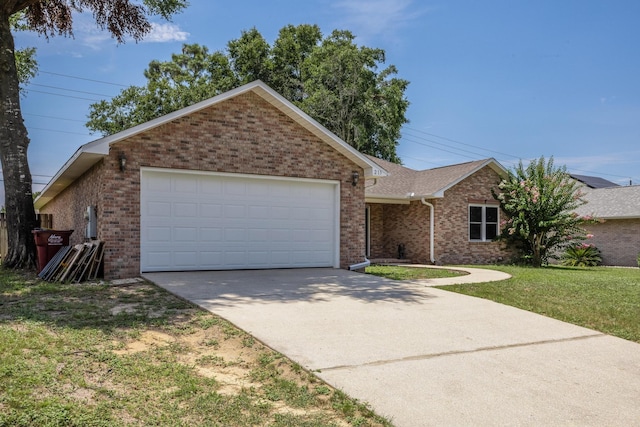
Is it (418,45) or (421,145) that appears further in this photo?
(421,145)

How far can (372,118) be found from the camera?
32656 millimetres

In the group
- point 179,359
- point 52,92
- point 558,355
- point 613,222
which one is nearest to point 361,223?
point 558,355

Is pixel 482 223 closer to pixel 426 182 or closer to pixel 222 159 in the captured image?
pixel 426 182

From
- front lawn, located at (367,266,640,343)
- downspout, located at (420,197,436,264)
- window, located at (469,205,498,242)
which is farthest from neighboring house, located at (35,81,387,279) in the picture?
window, located at (469,205,498,242)

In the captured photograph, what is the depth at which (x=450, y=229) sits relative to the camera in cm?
1823

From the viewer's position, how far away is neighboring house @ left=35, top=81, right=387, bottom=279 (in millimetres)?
10656

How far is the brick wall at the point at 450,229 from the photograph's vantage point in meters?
18.1

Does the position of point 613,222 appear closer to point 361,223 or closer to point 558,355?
point 361,223

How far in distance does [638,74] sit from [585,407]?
22615mm

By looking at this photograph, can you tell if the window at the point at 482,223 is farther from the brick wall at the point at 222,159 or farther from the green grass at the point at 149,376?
the green grass at the point at 149,376

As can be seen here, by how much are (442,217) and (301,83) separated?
71.4 feet

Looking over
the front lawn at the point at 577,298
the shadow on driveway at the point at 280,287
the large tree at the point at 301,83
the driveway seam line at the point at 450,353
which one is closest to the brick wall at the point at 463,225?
the front lawn at the point at 577,298

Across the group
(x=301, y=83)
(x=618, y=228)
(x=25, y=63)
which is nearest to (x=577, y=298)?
(x=618, y=228)

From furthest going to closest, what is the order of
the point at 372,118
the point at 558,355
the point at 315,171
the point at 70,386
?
the point at 372,118 → the point at 315,171 → the point at 558,355 → the point at 70,386
